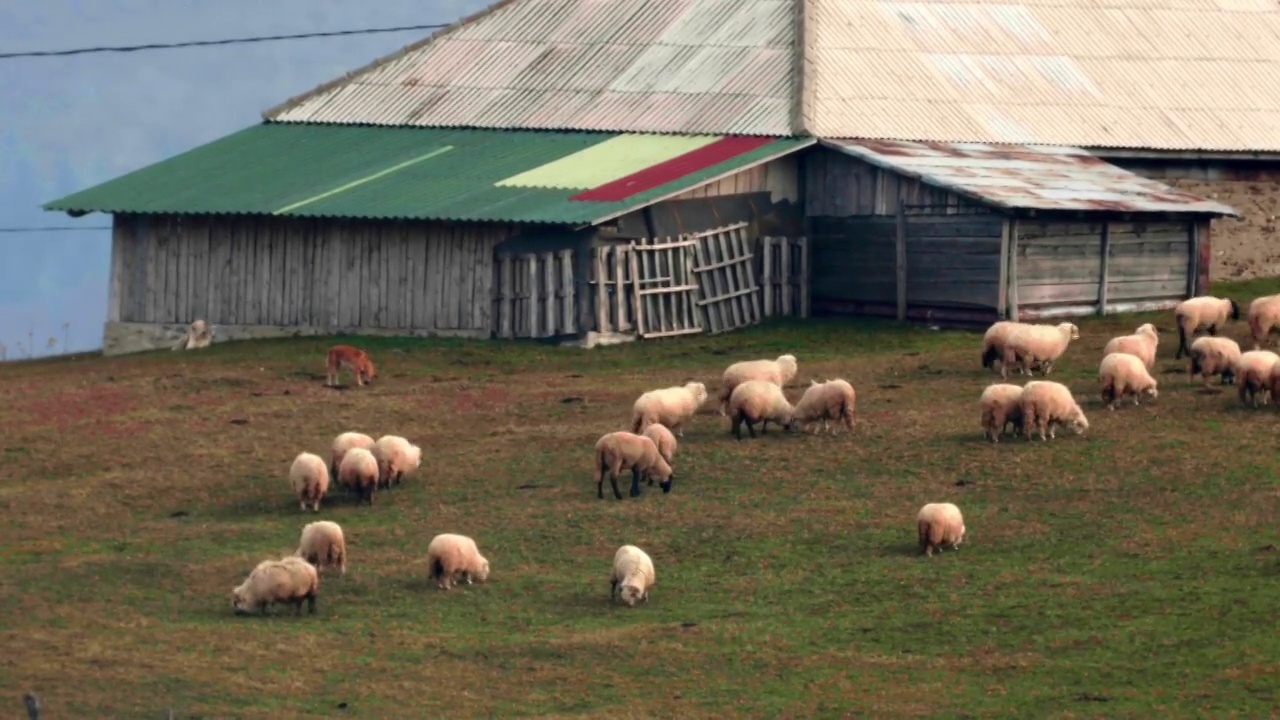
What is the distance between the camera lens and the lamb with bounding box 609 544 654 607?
22688mm

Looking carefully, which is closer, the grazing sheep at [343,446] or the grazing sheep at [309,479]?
the grazing sheep at [309,479]

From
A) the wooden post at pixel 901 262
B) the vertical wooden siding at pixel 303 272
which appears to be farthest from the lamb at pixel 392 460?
the wooden post at pixel 901 262

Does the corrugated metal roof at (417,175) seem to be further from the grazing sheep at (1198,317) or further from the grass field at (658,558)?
the grazing sheep at (1198,317)

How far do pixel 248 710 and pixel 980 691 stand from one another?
5.80 meters

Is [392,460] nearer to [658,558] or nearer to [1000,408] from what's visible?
[658,558]

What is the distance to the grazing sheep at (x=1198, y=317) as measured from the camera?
116 feet

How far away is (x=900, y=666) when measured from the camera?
20297 mm

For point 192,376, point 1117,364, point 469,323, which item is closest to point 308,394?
point 192,376

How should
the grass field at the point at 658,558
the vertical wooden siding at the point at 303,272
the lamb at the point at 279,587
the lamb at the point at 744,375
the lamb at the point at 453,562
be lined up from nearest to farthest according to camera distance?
the grass field at the point at 658,558 < the lamb at the point at 279,587 < the lamb at the point at 453,562 < the lamb at the point at 744,375 < the vertical wooden siding at the point at 303,272

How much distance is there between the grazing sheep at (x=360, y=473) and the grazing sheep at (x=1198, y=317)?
42.9ft

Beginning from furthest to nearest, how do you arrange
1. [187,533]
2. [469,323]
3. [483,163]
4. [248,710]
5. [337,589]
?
[483,163] < [469,323] < [187,533] < [337,589] < [248,710]

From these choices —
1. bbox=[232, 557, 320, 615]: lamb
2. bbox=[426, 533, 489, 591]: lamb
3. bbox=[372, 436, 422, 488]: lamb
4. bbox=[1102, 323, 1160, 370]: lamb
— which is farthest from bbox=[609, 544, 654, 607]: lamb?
bbox=[1102, 323, 1160, 370]: lamb

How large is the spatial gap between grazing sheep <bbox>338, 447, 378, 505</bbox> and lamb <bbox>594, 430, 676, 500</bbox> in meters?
2.56

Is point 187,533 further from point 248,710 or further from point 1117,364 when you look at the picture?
point 1117,364
